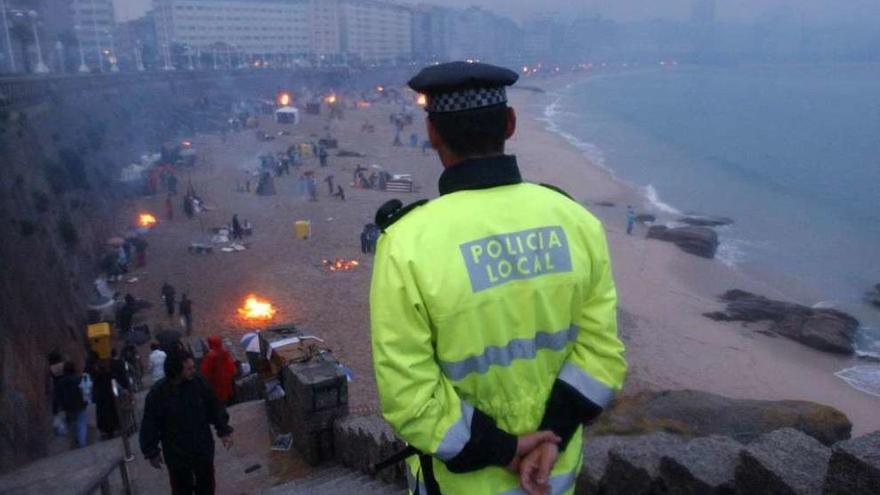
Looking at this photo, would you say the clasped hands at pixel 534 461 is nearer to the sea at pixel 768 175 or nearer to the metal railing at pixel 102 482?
the metal railing at pixel 102 482

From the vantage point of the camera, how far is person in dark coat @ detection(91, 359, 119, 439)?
329 inches

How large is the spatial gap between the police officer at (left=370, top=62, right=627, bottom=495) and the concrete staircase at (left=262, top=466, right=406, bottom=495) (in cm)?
323

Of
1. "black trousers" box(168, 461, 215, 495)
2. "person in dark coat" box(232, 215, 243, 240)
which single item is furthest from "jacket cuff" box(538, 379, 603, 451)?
"person in dark coat" box(232, 215, 243, 240)

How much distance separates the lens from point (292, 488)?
18.1 ft

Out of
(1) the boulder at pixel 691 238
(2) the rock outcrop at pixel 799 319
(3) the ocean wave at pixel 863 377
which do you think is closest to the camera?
(3) the ocean wave at pixel 863 377

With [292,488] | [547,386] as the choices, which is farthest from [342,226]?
[547,386]

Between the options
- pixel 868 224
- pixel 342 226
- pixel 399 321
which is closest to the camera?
pixel 399 321

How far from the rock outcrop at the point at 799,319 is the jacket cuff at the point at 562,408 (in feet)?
66.1

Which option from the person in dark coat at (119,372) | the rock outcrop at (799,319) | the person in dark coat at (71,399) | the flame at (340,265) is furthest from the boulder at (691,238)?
the person in dark coat at (71,399)

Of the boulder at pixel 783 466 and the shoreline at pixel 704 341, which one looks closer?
the boulder at pixel 783 466

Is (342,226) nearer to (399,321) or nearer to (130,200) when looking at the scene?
(130,200)

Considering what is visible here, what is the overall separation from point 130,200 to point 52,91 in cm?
647

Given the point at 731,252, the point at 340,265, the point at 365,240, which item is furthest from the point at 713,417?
the point at 731,252

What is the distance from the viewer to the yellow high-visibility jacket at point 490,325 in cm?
174
